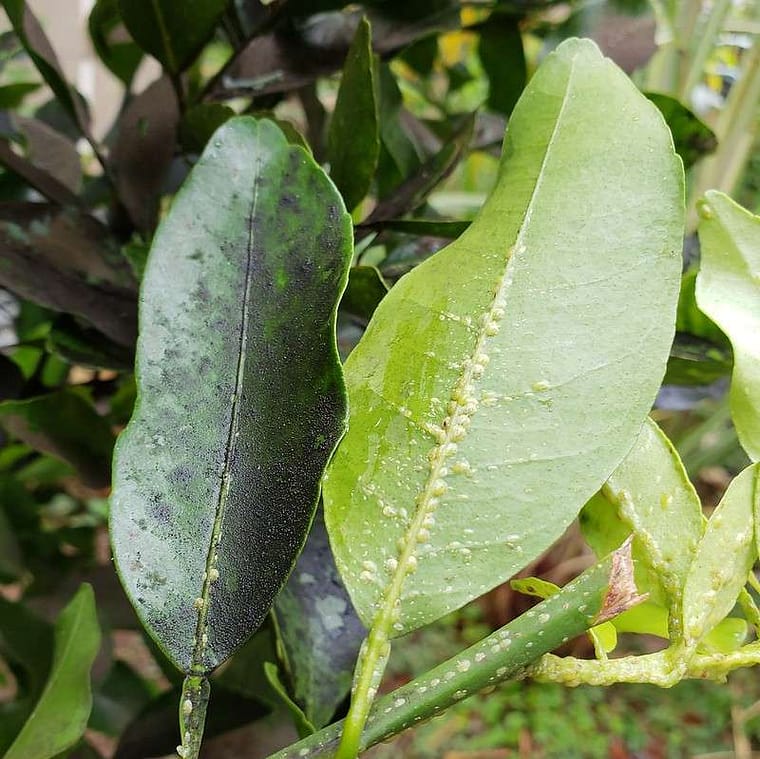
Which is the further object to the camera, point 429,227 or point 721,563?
point 429,227

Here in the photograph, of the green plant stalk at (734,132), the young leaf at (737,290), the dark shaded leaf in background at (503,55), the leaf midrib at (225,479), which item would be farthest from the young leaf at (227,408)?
the green plant stalk at (734,132)

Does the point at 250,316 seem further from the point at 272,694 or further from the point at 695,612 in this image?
the point at 272,694

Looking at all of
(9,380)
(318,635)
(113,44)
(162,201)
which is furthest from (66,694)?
(113,44)

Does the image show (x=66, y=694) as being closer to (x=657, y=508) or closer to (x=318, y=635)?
(x=318, y=635)

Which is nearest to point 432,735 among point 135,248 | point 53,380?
point 53,380

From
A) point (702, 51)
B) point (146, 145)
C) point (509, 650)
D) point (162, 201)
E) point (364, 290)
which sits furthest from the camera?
point (702, 51)

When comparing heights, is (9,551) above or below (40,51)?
below
